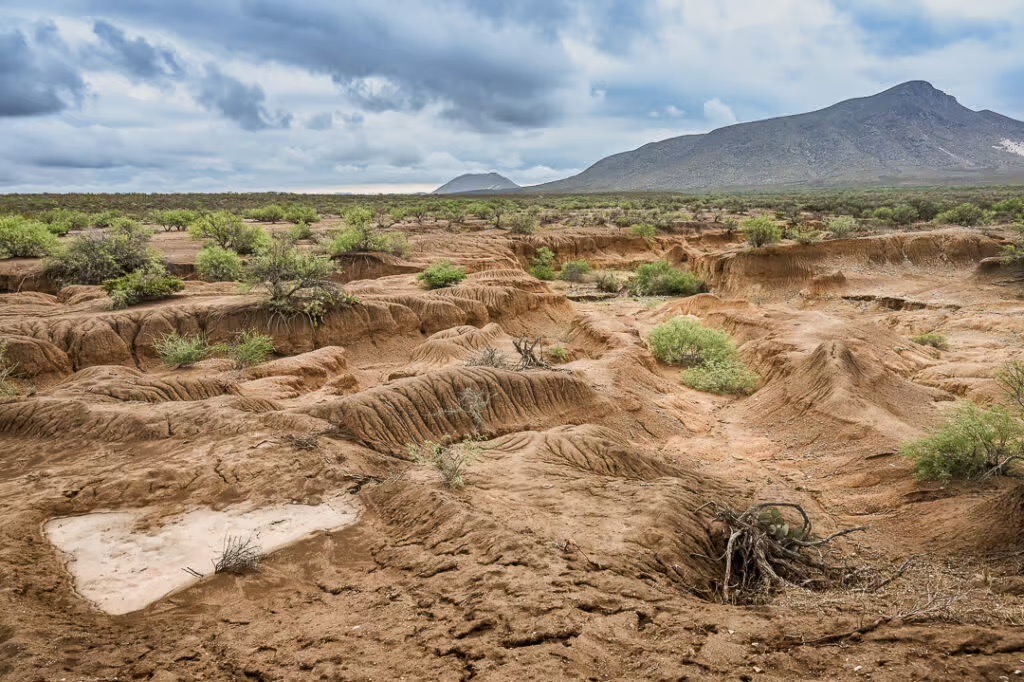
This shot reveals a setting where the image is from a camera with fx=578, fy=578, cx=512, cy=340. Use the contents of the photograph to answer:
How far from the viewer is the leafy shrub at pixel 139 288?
1867cm

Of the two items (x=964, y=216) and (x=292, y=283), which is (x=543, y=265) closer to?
(x=292, y=283)

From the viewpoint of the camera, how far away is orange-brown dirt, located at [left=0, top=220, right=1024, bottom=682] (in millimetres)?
4469

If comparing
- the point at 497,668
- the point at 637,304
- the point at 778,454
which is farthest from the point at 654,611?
the point at 637,304

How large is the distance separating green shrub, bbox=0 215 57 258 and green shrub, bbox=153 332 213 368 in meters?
13.5

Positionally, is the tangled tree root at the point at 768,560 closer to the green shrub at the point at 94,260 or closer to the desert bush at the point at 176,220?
the green shrub at the point at 94,260

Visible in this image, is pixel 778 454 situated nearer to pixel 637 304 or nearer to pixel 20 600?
pixel 20 600

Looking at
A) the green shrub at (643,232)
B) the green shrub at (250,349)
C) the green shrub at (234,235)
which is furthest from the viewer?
the green shrub at (643,232)

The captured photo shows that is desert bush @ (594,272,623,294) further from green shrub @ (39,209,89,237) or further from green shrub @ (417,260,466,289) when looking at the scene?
green shrub @ (39,209,89,237)

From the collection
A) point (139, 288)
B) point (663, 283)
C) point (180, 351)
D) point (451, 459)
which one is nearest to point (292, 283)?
point (180, 351)

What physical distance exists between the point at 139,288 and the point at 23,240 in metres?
11.5

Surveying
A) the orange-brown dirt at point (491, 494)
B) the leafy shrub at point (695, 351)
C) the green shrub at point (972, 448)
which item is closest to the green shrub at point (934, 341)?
the orange-brown dirt at point (491, 494)

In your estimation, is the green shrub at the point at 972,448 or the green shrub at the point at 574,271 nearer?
the green shrub at the point at 972,448

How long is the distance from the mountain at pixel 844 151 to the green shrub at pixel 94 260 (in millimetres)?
135102

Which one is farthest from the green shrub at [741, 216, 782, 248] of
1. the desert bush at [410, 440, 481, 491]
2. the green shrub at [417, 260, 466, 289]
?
the desert bush at [410, 440, 481, 491]
